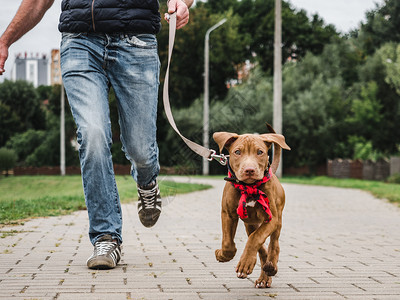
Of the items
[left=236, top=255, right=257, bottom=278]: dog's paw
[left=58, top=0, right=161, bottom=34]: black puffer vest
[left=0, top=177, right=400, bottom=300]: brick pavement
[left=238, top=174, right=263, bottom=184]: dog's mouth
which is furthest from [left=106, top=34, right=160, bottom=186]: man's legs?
[left=236, top=255, right=257, bottom=278]: dog's paw

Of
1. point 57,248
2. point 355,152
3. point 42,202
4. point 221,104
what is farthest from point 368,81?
point 57,248

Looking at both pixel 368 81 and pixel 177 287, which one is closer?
pixel 177 287

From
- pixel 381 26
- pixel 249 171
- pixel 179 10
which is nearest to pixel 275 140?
pixel 249 171

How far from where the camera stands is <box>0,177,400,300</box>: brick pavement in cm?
372

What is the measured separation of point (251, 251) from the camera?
11.0 ft

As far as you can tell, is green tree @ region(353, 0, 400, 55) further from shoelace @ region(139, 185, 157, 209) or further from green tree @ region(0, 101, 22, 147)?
shoelace @ region(139, 185, 157, 209)

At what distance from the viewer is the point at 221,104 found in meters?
40.8

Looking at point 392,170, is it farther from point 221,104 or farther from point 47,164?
point 47,164

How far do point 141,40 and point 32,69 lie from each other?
113ft

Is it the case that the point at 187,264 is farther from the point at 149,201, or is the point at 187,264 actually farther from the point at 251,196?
the point at 251,196

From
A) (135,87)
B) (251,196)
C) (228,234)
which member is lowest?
(228,234)

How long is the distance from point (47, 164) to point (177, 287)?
37.1 metres

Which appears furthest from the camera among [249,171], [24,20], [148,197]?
[148,197]

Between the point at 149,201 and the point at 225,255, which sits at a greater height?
the point at 149,201
